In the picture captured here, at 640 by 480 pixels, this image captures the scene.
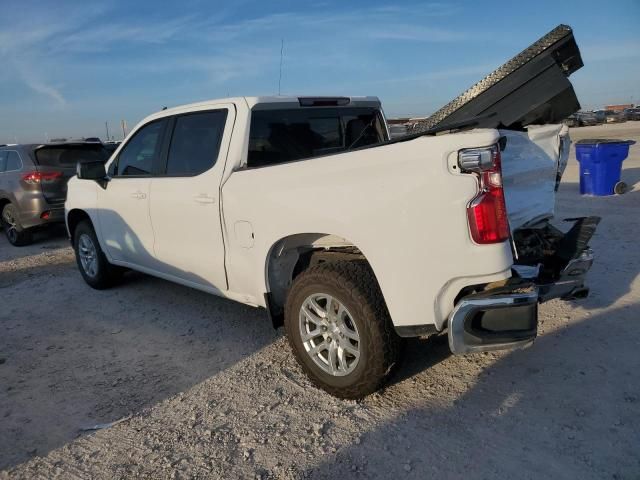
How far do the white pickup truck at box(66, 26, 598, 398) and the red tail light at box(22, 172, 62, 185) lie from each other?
14.1ft

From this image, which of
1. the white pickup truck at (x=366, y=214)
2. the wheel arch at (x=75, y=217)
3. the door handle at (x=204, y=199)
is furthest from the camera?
the wheel arch at (x=75, y=217)

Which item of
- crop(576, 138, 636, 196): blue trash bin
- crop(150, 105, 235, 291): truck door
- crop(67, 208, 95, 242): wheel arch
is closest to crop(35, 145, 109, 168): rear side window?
crop(67, 208, 95, 242): wheel arch

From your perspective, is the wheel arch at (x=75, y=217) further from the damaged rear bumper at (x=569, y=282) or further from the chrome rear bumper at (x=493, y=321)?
the damaged rear bumper at (x=569, y=282)

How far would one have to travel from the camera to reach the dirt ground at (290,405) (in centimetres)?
265

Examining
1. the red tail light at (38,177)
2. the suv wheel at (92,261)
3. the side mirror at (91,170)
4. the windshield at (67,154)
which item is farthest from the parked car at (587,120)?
the side mirror at (91,170)

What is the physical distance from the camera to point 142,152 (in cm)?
489

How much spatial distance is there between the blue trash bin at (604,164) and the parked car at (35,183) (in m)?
9.69

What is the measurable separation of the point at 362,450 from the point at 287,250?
1430 millimetres

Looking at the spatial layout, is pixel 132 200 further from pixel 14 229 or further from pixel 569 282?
pixel 14 229

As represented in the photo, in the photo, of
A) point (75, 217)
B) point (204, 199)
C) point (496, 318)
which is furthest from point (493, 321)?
point (75, 217)

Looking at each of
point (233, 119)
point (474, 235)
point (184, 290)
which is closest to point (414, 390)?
point (474, 235)

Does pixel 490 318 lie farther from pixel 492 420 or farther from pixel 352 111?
pixel 352 111

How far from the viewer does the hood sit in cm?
329

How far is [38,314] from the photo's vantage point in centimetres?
525
